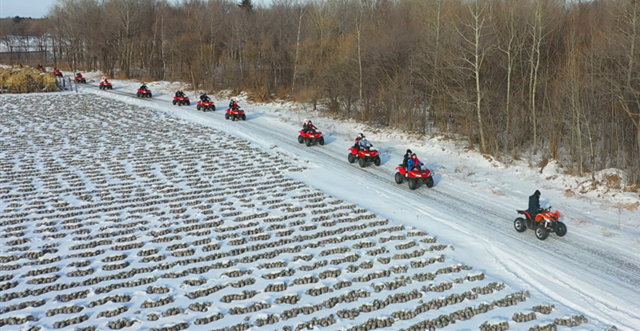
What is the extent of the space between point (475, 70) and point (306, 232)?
1355cm

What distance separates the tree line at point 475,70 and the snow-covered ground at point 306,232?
2392 millimetres

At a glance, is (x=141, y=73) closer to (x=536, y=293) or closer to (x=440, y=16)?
(x=440, y=16)

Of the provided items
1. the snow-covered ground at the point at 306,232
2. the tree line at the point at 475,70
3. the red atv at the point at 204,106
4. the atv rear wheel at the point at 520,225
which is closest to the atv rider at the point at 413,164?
the snow-covered ground at the point at 306,232

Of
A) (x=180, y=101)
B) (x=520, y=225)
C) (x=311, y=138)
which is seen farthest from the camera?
(x=180, y=101)

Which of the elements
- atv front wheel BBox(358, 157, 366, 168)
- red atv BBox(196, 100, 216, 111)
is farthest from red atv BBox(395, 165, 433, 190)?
red atv BBox(196, 100, 216, 111)

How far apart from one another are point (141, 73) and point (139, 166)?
43.5 meters

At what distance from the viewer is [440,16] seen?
27422 millimetres

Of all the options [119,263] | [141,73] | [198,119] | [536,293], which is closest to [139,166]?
[119,263]

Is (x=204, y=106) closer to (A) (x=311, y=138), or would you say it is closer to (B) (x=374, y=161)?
(A) (x=311, y=138)

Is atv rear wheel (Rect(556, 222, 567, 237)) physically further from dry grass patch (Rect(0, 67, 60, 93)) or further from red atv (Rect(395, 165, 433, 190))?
dry grass patch (Rect(0, 67, 60, 93))

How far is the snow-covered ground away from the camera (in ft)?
31.3

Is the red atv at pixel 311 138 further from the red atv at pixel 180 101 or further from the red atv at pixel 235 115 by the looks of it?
the red atv at pixel 180 101

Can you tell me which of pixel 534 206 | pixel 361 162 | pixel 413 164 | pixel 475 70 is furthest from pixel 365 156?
pixel 534 206

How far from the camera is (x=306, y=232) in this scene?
13.2 m
